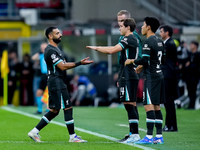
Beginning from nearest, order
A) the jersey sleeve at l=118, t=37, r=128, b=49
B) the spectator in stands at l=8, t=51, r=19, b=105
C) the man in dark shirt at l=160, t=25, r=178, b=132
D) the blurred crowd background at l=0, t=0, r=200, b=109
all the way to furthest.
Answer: the jersey sleeve at l=118, t=37, r=128, b=49, the man in dark shirt at l=160, t=25, r=178, b=132, the blurred crowd background at l=0, t=0, r=200, b=109, the spectator in stands at l=8, t=51, r=19, b=105

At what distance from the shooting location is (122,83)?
32.9ft

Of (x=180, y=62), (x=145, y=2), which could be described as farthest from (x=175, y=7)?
(x=180, y=62)

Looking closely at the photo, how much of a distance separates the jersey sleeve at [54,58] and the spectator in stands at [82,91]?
11621 mm

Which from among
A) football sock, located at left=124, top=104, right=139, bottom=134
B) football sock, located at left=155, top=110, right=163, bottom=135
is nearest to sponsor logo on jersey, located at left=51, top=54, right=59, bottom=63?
football sock, located at left=124, top=104, right=139, bottom=134

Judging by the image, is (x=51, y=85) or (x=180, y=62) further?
(x=180, y=62)

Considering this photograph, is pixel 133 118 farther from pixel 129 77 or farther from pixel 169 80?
pixel 169 80

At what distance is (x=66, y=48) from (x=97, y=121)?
29.5 feet

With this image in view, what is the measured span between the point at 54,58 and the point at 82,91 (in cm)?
1169

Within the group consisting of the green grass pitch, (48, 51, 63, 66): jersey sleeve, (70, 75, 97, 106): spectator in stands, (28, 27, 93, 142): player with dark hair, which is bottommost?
(70, 75, 97, 106): spectator in stands

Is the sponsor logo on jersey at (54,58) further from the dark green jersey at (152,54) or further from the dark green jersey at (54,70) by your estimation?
the dark green jersey at (152,54)

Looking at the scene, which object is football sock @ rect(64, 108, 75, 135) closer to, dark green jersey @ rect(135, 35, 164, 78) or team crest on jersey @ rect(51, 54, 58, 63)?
team crest on jersey @ rect(51, 54, 58, 63)

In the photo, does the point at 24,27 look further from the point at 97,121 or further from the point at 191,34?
the point at 97,121

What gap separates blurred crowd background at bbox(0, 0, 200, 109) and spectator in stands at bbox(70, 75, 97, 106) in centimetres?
5

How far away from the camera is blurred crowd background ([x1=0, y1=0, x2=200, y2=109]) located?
71.6 ft
